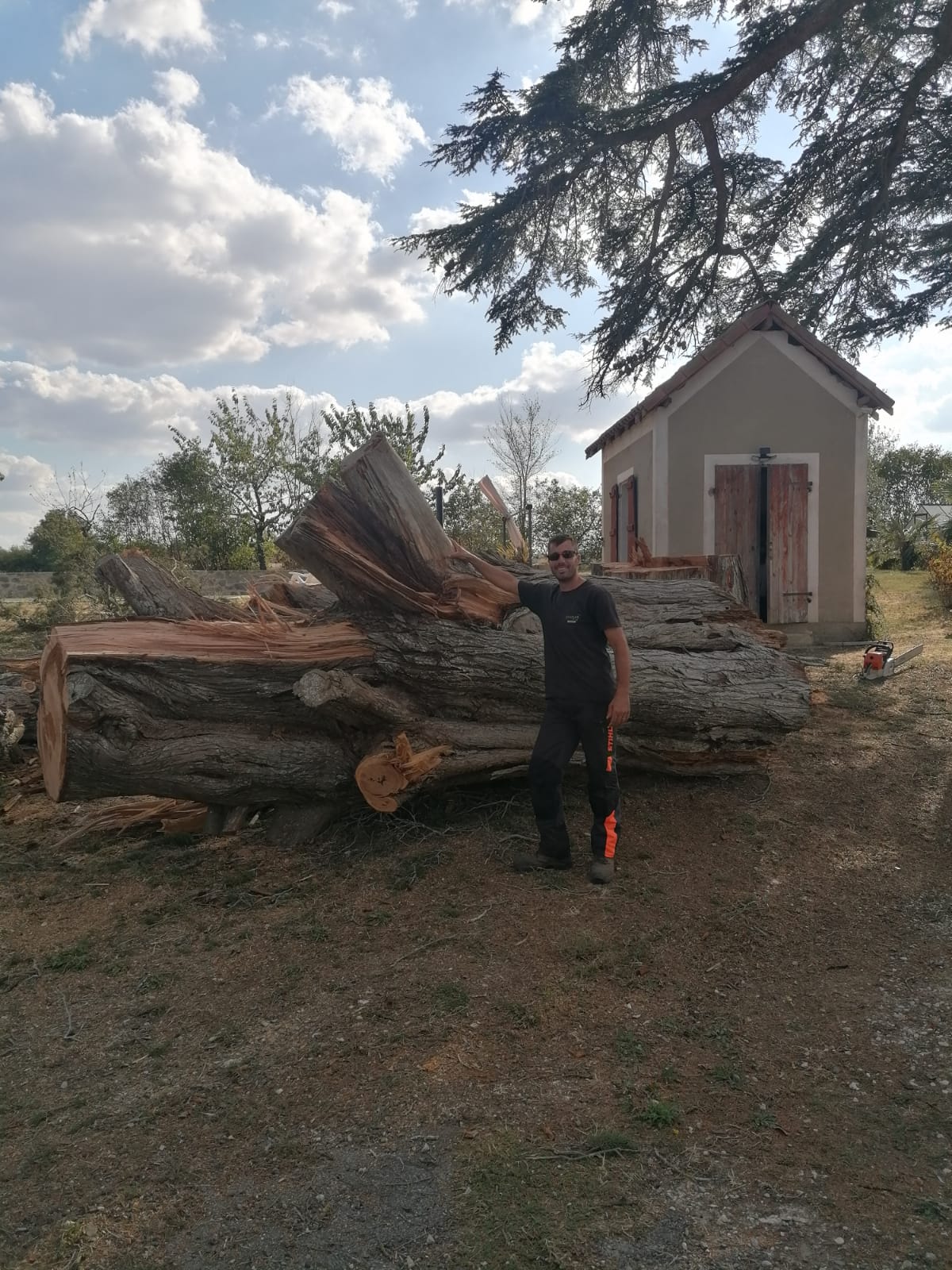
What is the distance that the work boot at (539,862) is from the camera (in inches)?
189

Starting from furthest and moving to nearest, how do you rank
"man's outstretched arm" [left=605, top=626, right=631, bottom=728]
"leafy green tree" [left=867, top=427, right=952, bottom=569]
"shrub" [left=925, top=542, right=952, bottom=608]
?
"leafy green tree" [left=867, top=427, right=952, bottom=569] < "shrub" [left=925, top=542, right=952, bottom=608] < "man's outstretched arm" [left=605, top=626, right=631, bottom=728]

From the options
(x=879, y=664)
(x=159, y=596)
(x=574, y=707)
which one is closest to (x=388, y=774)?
(x=574, y=707)

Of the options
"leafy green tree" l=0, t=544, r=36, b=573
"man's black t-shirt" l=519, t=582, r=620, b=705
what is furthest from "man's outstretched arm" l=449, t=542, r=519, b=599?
"leafy green tree" l=0, t=544, r=36, b=573

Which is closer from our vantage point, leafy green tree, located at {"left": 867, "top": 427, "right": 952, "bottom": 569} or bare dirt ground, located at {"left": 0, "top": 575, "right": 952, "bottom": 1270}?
bare dirt ground, located at {"left": 0, "top": 575, "right": 952, "bottom": 1270}

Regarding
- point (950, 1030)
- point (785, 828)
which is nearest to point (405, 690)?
point (785, 828)

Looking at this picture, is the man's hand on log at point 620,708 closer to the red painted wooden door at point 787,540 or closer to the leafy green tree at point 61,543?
the red painted wooden door at point 787,540

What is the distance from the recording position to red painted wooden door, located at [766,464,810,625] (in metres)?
12.1

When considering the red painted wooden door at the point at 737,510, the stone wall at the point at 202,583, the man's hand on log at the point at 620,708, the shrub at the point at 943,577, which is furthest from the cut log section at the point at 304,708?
the stone wall at the point at 202,583

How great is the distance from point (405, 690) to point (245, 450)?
81.9ft

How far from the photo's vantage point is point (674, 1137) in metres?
2.79

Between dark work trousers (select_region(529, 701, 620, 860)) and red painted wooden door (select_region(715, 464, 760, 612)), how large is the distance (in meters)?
7.86

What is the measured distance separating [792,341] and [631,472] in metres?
2.85

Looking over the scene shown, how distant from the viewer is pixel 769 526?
12.1 metres

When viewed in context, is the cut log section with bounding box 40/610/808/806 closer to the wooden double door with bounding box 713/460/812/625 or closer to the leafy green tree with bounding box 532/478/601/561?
the wooden double door with bounding box 713/460/812/625
